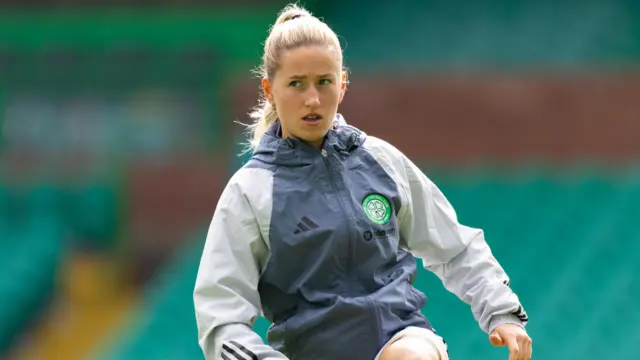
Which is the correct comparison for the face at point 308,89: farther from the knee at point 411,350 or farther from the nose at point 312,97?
the knee at point 411,350

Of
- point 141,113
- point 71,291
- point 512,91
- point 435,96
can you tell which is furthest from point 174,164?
point 512,91

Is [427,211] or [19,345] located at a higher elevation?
[427,211]

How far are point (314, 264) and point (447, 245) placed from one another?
0.35 meters

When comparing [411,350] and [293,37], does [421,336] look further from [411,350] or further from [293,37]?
[293,37]

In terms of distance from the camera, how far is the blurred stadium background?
5938mm

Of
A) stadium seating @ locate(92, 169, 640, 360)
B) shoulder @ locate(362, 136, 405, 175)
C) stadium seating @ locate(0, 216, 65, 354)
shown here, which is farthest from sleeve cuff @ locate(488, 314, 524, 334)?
stadium seating @ locate(0, 216, 65, 354)

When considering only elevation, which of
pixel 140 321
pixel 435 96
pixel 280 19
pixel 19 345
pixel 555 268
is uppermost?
pixel 280 19

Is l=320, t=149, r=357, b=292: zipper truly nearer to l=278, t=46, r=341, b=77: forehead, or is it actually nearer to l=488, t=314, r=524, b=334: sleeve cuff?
l=278, t=46, r=341, b=77: forehead

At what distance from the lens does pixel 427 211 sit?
8.21ft

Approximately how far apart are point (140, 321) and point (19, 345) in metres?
0.99

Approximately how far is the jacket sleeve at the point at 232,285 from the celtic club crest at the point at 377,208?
0.75 ft

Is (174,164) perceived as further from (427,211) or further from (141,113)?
(427,211)

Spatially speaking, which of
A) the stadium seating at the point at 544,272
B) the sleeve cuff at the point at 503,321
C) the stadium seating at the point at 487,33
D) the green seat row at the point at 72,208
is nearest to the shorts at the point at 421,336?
the sleeve cuff at the point at 503,321

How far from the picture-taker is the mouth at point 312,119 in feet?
7.80
